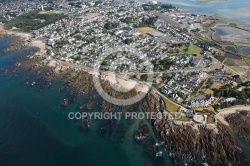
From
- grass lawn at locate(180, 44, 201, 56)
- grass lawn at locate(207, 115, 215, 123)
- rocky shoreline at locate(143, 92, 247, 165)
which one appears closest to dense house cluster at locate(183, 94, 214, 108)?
grass lawn at locate(207, 115, 215, 123)

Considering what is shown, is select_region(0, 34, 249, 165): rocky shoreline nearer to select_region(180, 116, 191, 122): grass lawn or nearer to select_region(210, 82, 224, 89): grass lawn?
select_region(180, 116, 191, 122): grass lawn

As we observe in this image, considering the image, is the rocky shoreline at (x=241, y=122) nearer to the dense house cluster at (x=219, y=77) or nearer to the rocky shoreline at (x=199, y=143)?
the rocky shoreline at (x=199, y=143)

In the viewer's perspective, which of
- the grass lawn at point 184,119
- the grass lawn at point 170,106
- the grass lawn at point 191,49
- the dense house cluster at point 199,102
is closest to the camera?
the grass lawn at point 184,119

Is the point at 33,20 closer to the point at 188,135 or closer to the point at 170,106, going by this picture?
the point at 170,106

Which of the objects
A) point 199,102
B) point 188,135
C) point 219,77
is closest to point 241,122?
point 199,102

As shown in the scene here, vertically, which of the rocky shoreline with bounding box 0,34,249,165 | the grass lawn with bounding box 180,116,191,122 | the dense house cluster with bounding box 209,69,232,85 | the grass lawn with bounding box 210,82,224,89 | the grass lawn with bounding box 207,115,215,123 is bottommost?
the rocky shoreline with bounding box 0,34,249,165

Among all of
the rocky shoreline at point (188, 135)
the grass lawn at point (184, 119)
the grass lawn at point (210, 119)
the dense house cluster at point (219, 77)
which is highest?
the dense house cluster at point (219, 77)

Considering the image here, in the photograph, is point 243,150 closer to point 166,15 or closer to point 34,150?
point 34,150

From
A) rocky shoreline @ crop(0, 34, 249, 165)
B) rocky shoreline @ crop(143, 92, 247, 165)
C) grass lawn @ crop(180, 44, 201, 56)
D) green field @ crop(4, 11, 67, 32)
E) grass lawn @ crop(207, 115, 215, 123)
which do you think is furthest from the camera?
green field @ crop(4, 11, 67, 32)

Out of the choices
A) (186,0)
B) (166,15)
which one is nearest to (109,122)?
(166,15)

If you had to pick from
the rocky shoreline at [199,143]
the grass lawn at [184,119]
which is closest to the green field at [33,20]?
the rocky shoreline at [199,143]

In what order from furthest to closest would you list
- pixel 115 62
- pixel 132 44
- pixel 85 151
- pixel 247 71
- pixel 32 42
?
pixel 32 42
pixel 132 44
pixel 115 62
pixel 247 71
pixel 85 151
